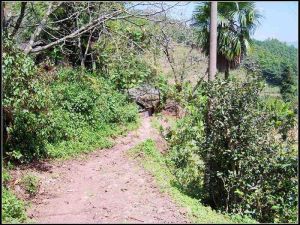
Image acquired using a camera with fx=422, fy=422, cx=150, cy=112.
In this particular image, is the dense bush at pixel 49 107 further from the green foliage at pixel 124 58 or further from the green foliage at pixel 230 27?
Answer: the green foliage at pixel 230 27

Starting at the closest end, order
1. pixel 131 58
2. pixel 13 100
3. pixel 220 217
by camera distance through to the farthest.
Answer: pixel 220 217 → pixel 13 100 → pixel 131 58

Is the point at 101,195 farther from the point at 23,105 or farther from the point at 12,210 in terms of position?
the point at 23,105

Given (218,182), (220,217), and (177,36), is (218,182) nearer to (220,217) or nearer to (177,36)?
(220,217)

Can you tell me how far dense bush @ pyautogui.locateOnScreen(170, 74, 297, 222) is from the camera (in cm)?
726

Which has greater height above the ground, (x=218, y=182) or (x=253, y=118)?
(x=253, y=118)

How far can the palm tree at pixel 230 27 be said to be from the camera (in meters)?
13.7

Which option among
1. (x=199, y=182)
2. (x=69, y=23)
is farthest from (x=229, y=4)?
(x=199, y=182)

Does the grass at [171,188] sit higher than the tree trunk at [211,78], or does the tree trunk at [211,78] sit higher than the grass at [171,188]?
the tree trunk at [211,78]

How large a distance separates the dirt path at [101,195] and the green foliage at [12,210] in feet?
0.66

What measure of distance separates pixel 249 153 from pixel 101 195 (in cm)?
271

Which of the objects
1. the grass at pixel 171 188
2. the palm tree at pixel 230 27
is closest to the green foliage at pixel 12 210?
the grass at pixel 171 188

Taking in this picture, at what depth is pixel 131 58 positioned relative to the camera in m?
16.1

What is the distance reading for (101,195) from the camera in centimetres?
750

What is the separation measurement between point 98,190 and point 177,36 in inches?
465
